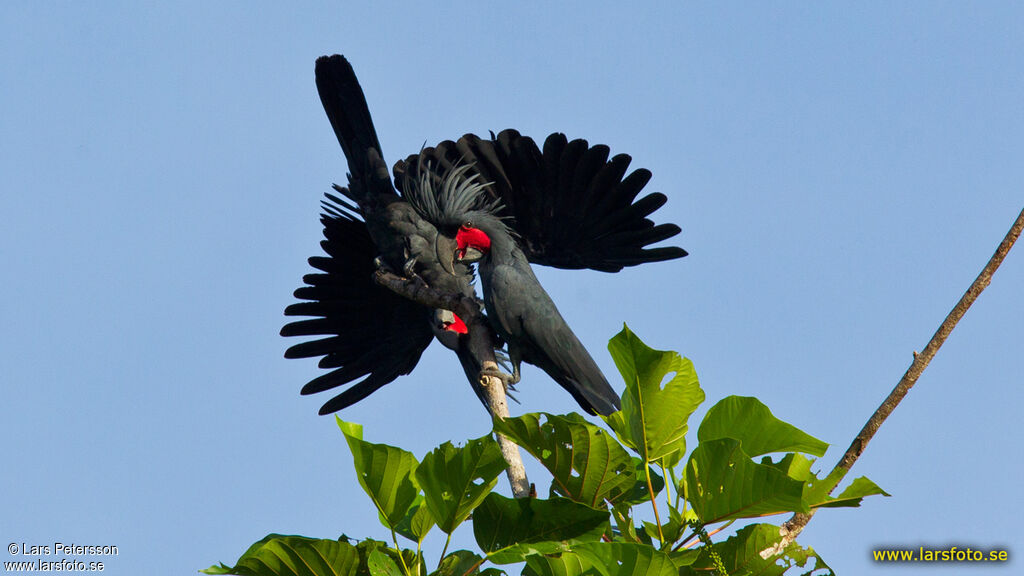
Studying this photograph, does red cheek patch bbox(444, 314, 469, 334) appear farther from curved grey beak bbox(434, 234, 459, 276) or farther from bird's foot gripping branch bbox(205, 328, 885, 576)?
bird's foot gripping branch bbox(205, 328, 885, 576)

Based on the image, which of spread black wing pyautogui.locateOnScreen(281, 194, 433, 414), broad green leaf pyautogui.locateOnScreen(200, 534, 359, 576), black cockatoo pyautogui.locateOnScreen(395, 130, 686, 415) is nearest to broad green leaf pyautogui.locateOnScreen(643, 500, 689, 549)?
broad green leaf pyautogui.locateOnScreen(200, 534, 359, 576)

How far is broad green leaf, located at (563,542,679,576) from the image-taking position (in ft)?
9.70

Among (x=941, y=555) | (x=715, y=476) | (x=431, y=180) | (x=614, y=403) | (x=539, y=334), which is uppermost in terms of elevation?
(x=431, y=180)

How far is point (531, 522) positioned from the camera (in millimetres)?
3367

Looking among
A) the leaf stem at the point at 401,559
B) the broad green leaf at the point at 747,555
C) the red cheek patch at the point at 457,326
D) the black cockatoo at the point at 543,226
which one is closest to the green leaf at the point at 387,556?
the leaf stem at the point at 401,559

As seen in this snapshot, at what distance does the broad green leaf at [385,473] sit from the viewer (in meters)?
3.20

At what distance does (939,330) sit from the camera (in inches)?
A: 129

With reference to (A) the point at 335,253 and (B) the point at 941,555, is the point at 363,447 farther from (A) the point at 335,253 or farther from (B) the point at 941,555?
(A) the point at 335,253

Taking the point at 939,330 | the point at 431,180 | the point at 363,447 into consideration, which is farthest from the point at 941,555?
the point at 431,180

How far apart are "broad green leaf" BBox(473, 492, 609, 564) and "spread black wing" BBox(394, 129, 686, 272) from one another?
109 inches

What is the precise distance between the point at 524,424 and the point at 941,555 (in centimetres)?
207

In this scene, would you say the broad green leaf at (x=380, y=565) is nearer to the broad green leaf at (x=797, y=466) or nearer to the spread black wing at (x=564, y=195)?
the broad green leaf at (x=797, y=466)

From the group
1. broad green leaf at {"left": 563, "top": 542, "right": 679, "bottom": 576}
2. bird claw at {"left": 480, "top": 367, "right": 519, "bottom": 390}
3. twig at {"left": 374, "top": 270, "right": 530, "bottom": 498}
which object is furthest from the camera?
twig at {"left": 374, "top": 270, "right": 530, "bottom": 498}

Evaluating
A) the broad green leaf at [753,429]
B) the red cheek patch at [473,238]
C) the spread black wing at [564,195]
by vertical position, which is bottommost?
the broad green leaf at [753,429]
